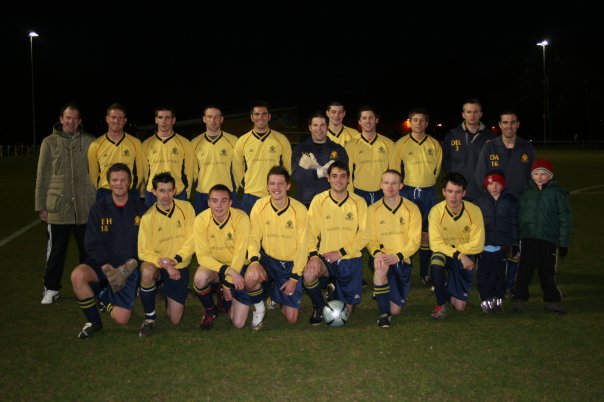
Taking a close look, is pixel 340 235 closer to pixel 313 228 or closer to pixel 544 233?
pixel 313 228

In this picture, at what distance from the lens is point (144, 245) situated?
5.46 m

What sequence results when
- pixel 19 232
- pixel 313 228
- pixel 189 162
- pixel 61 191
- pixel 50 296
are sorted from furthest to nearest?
1. pixel 19 232
2. pixel 189 162
3. pixel 61 191
4. pixel 50 296
5. pixel 313 228

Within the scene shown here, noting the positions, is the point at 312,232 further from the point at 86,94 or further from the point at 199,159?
the point at 86,94

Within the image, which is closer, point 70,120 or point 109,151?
point 70,120

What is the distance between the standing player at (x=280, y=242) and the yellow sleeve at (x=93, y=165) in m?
1.98

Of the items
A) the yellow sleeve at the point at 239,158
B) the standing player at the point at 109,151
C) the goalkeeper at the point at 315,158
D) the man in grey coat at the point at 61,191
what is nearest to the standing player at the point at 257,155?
the yellow sleeve at the point at 239,158

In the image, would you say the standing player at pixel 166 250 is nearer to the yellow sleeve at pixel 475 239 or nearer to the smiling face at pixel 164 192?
the smiling face at pixel 164 192

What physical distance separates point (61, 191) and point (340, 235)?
296 centimetres

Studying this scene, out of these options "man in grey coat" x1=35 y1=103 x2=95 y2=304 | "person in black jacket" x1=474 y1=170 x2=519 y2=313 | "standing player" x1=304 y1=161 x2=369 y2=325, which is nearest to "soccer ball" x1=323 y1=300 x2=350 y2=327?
"standing player" x1=304 y1=161 x2=369 y2=325

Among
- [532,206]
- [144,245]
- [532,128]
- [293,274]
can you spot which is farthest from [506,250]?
[532,128]

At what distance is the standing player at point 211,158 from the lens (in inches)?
275

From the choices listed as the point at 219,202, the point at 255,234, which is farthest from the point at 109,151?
the point at 255,234

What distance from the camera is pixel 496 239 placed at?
19.7ft

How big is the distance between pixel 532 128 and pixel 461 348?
6637 centimetres
